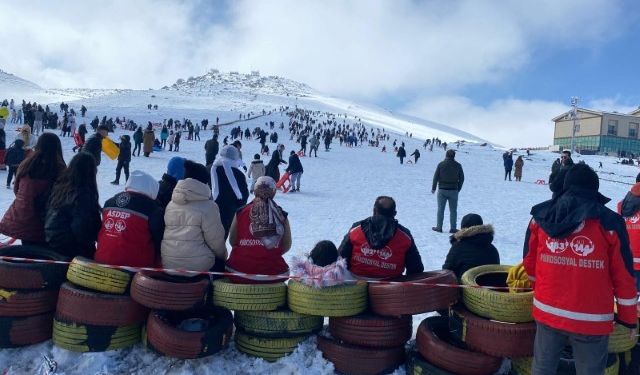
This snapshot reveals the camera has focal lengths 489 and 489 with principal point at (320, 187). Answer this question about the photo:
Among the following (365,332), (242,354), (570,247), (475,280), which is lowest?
(242,354)

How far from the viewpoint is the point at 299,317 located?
398 cm

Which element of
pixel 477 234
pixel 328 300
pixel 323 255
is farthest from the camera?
pixel 323 255

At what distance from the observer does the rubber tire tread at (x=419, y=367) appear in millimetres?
3623

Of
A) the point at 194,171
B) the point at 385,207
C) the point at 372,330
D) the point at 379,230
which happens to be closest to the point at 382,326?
the point at 372,330

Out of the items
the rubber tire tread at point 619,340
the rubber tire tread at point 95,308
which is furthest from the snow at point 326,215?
the rubber tire tread at point 619,340

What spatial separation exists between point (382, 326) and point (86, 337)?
236 cm

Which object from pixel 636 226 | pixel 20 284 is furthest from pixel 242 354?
pixel 636 226

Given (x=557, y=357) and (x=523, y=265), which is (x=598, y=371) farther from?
(x=523, y=265)

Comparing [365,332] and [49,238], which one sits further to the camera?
[49,238]

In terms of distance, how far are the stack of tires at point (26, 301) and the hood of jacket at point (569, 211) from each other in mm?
3846

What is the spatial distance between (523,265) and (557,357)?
71 centimetres

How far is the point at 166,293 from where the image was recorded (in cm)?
380

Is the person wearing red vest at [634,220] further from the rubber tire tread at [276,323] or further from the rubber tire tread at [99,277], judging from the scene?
the rubber tire tread at [99,277]

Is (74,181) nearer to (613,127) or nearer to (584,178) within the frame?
(584,178)
